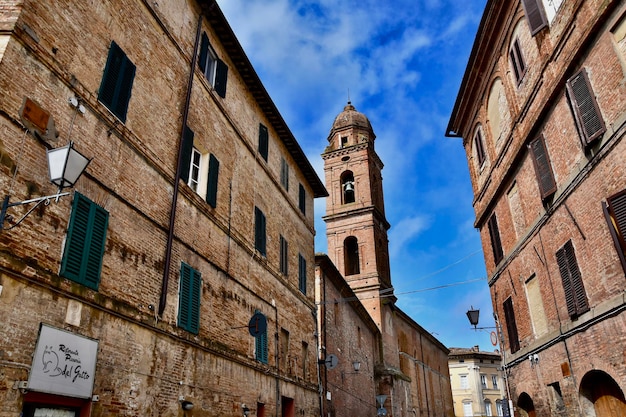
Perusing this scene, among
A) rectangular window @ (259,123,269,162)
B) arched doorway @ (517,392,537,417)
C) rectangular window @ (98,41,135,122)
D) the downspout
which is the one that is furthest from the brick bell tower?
rectangular window @ (98,41,135,122)

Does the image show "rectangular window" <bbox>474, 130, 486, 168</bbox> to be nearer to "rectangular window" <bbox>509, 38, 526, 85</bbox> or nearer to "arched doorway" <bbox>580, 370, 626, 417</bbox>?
"rectangular window" <bbox>509, 38, 526, 85</bbox>

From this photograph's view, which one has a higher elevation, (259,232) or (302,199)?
(302,199)

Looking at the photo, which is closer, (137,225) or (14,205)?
(14,205)

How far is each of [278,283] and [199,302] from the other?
184 inches

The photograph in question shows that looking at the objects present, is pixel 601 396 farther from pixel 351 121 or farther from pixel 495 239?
pixel 351 121

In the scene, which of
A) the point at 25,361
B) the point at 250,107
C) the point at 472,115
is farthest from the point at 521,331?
the point at 25,361

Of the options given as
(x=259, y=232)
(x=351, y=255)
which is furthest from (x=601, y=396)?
(x=351, y=255)

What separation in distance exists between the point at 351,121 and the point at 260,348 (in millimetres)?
27096

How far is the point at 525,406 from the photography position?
1343 cm

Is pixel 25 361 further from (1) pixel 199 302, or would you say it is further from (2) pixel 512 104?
(2) pixel 512 104

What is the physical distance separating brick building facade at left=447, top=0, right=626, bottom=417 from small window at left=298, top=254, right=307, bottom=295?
6.29m

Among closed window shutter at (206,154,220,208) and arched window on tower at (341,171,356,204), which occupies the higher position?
arched window on tower at (341,171,356,204)

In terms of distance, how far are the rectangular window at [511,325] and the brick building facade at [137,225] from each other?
21.3 ft

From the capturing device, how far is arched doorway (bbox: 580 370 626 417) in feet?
28.9
